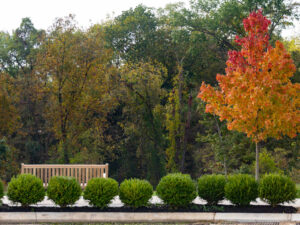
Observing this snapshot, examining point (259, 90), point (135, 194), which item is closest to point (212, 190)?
A: point (135, 194)

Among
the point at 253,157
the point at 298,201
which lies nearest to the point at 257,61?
the point at 298,201

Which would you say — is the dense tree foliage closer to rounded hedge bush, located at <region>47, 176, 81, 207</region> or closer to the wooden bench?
the wooden bench

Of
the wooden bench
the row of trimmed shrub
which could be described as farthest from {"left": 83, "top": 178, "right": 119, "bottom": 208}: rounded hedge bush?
the wooden bench

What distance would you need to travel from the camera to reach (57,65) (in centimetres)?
1673

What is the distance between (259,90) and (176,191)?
2.90 metres

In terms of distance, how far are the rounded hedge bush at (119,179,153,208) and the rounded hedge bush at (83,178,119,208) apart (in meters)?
0.19

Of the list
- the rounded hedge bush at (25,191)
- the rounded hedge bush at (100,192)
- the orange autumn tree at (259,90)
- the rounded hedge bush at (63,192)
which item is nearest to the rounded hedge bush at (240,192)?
the orange autumn tree at (259,90)

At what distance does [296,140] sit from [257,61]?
341 inches

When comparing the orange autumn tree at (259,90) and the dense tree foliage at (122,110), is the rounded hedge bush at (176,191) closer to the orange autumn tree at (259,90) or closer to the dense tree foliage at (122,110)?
the orange autumn tree at (259,90)

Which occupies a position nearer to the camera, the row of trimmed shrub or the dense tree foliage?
the row of trimmed shrub

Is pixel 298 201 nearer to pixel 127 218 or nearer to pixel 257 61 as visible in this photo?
pixel 257 61

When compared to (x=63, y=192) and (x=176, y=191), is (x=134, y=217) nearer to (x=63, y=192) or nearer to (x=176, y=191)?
(x=176, y=191)

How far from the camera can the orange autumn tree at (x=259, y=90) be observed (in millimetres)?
8656

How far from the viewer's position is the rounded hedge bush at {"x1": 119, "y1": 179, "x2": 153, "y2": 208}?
7.29 m
